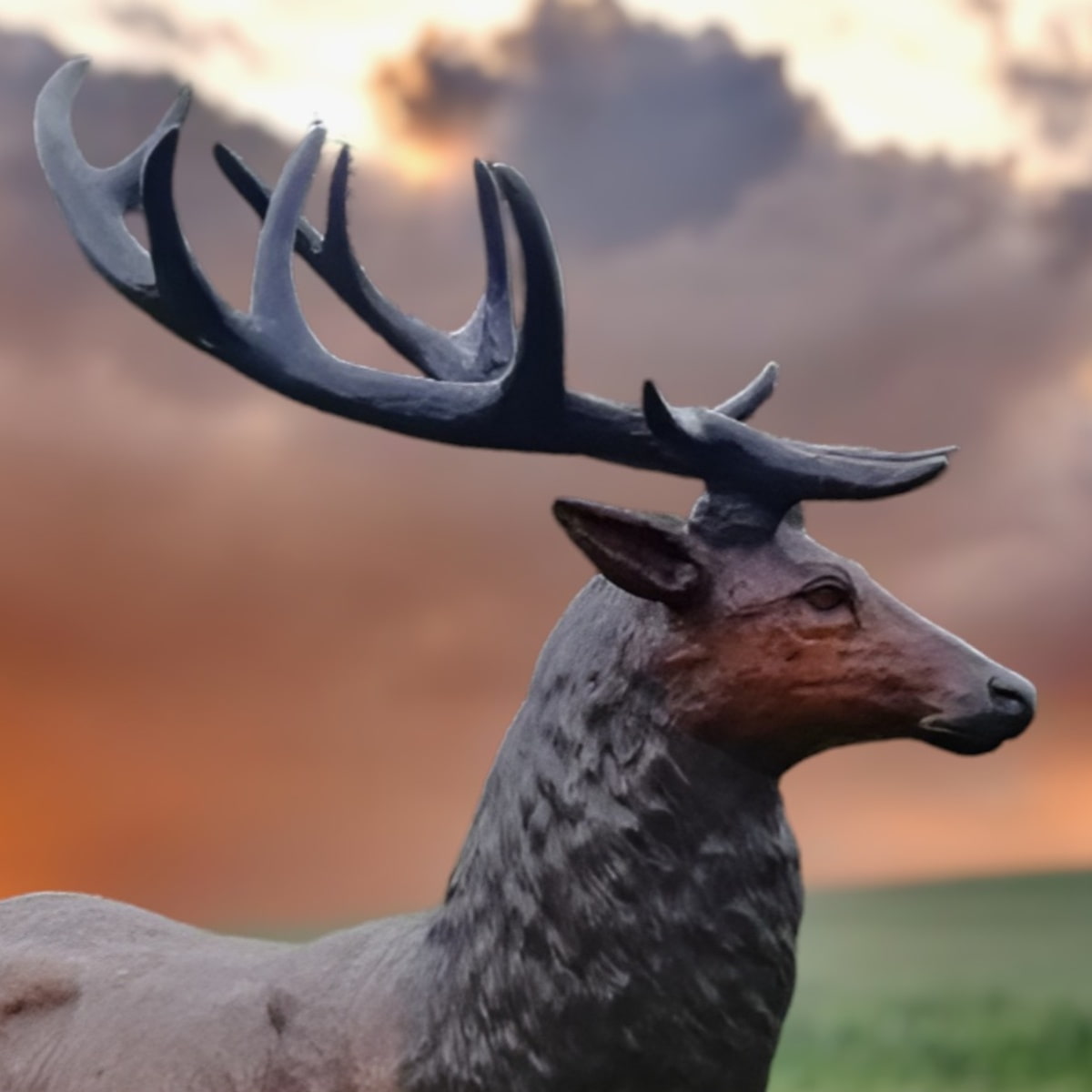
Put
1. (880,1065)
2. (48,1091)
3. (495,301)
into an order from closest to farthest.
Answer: (48,1091)
(495,301)
(880,1065)

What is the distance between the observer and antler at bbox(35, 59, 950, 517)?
199 cm

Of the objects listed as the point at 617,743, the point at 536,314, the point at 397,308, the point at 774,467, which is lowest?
the point at 617,743

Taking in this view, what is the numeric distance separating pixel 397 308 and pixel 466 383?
0.55 m

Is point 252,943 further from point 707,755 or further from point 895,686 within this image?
point 895,686

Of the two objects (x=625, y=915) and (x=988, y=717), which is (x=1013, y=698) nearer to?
(x=988, y=717)

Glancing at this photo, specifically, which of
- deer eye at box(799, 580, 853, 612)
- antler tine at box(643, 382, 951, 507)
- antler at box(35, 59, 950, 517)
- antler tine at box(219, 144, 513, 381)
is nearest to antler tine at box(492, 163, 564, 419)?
antler at box(35, 59, 950, 517)

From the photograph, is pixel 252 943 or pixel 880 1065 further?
pixel 880 1065

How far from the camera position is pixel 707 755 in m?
1.96

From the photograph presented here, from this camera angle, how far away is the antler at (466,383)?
6.52 ft

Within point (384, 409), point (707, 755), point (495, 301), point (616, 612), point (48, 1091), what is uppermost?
point (495, 301)

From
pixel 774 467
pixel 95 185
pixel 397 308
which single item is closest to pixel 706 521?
pixel 774 467

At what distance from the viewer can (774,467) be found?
200 cm

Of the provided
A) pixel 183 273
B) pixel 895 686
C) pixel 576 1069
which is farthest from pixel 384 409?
pixel 576 1069

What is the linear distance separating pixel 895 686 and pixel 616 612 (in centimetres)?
37
